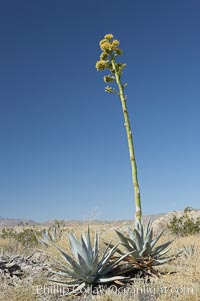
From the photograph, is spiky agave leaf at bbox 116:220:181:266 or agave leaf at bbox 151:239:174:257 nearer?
spiky agave leaf at bbox 116:220:181:266

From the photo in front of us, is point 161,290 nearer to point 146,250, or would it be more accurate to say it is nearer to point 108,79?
point 146,250

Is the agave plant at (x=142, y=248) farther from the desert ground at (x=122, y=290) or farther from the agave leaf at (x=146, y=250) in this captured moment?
the desert ground at (x=122, y=290)

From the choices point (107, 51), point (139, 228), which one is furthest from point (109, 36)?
point (139, 228)

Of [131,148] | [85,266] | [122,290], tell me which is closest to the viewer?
[122,290]

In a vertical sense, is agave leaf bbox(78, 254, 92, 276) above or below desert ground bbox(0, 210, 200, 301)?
above

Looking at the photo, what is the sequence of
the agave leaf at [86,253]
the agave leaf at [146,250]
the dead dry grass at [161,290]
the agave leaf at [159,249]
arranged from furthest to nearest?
the agave leaf at [159,249] → the agave leaf at [146,250] → the agave leaf at [86,253] → the dead dry grass at [161,290]

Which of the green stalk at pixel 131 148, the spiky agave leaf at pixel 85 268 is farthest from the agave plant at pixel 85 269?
the green stalk at pixel 131 148

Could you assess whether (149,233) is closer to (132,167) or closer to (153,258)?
(153,258)

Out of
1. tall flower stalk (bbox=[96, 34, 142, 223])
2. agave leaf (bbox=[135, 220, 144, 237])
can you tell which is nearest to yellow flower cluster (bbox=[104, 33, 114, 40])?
tall flower stalk (bbox=[96, 34, 142, 223])

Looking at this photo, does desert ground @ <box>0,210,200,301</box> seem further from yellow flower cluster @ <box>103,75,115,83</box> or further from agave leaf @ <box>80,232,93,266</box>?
yellow flower cluster @ <box>103,75,115,83</box>

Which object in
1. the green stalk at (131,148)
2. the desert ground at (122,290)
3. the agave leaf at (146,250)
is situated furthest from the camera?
the green stalk at (131,148)

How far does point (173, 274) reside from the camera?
524 cm

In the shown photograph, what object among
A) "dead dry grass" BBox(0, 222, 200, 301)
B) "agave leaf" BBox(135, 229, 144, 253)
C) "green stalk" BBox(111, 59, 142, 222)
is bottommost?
"dead dry grass" BBox(0, 222, 200, 301)

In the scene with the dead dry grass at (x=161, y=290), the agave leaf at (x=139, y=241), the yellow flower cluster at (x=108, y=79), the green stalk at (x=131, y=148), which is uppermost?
the yellow flower cluster at (x=108, y=79)
